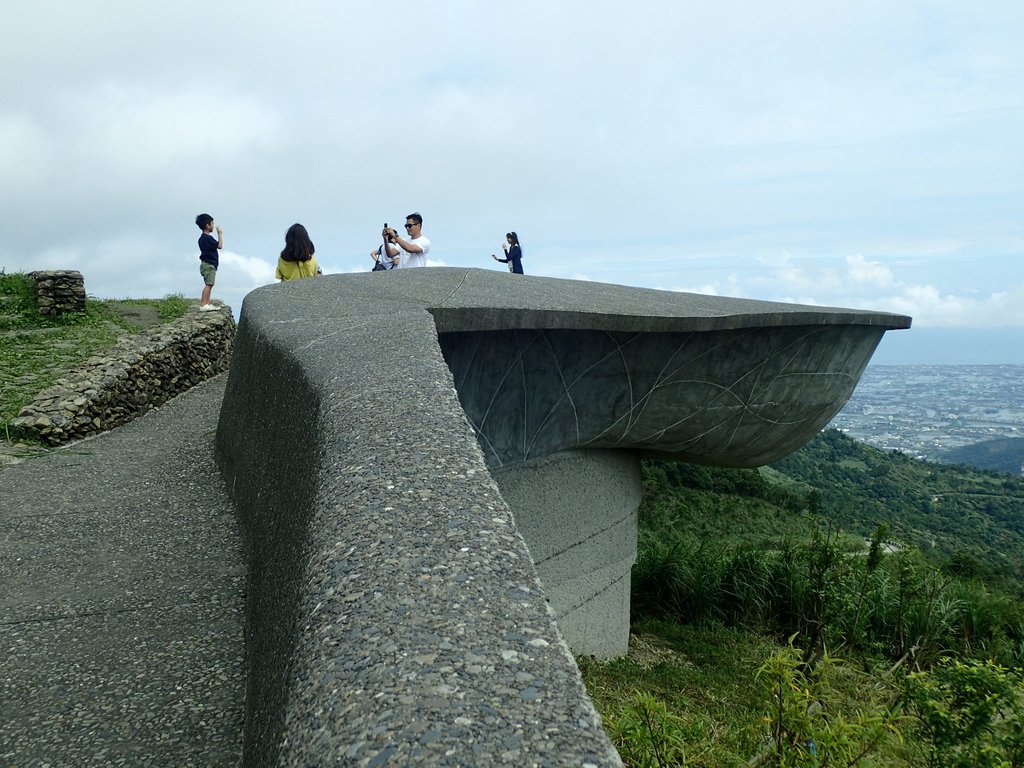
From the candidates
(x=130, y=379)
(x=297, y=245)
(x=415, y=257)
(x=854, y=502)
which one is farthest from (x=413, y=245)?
(x=854, y=502)

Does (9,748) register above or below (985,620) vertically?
above

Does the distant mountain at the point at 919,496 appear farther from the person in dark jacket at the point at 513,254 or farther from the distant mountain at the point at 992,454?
the distant mountain at the point at 992,454

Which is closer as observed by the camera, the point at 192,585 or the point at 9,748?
the point at 9,748

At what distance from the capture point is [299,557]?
101 inches

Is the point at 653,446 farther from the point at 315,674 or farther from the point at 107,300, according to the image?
the point at 107,300

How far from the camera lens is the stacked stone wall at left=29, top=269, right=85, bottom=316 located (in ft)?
52.9

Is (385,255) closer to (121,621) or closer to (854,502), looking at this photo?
(121,621)

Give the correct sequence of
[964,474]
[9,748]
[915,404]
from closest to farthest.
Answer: [9,748], [964,474], [915,404]

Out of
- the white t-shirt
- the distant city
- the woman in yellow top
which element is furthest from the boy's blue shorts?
the distant city

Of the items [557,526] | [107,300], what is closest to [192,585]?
[557,526]

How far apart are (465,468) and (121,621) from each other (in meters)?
2.49

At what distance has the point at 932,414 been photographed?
467ft

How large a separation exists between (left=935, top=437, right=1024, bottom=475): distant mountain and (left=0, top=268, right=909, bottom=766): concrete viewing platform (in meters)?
87.8

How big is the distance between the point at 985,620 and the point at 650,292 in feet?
25.2
